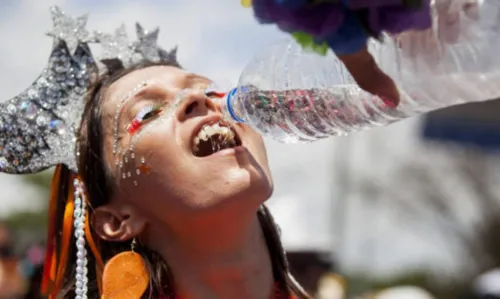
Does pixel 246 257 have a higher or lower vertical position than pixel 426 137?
higher

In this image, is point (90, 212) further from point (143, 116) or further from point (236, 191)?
point (236, 191)

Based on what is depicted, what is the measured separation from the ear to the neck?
0.40 ft

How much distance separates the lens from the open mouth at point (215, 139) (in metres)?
2.72

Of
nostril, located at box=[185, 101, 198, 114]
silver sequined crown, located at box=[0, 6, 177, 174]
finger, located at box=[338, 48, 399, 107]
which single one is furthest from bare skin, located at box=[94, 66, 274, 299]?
finger, located at box=[338, 48, 399, 107]

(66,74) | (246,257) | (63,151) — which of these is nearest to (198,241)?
(246,257)

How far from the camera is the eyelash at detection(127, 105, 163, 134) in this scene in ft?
9.06

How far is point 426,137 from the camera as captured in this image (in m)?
14.1

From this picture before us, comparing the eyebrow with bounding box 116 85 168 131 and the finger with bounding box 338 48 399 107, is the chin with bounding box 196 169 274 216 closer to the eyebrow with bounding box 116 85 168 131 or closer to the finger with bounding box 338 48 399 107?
the eyebrow with bounding box 116 85 168 131

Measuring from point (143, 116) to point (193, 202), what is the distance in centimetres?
35

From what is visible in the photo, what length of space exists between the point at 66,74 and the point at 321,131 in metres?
1.10

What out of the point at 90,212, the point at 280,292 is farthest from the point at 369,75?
the point at 90,212

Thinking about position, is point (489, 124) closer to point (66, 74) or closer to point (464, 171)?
point (464, 171)

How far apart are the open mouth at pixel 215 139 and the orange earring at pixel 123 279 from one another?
39cm

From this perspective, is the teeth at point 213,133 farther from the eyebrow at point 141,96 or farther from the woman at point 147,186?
the eyebrow at point 141,96
